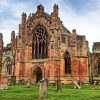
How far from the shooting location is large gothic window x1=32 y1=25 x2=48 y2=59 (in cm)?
4928

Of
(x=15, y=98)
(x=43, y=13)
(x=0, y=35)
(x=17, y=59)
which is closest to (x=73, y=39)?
(x=43, y=13)

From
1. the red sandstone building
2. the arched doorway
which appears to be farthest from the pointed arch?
the arched doorway

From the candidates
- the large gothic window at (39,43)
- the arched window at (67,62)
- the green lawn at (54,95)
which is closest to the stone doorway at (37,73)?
the large gothic window at (39,43)

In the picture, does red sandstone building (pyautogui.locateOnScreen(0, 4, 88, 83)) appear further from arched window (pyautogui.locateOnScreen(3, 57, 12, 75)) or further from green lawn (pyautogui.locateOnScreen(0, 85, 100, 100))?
green lawn (pyautogui.locateOnScreen(0, 85, 100, 100))

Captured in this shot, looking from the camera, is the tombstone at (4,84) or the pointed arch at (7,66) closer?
the tombstone at (4,84)

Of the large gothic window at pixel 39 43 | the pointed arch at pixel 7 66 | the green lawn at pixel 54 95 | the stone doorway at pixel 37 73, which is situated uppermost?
the large gothic window at pixel 39 43

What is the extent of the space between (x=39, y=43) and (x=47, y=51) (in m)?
2.55

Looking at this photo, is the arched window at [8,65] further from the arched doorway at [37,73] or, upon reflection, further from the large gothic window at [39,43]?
the arched doorway at [37,73]

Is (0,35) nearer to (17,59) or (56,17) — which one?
(17,59)

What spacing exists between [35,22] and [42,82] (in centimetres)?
3132

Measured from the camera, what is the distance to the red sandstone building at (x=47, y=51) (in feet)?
155

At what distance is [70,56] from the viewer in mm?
49156

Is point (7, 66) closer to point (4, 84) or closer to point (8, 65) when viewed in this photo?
point (8, 65)

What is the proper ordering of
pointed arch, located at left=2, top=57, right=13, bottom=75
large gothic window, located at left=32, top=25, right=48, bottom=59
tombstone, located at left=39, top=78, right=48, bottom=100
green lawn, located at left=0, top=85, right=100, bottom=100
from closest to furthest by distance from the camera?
tombstone, located at left=39, top=78, right=48, bottom=100 → green lawn, located at left=0, top=85, right=100, bottom=100 → large gothic window, located at left=32, top=25, right=48, bottom=59 → pointed arch, located at left=2, top=57, right=13, bottom=75
